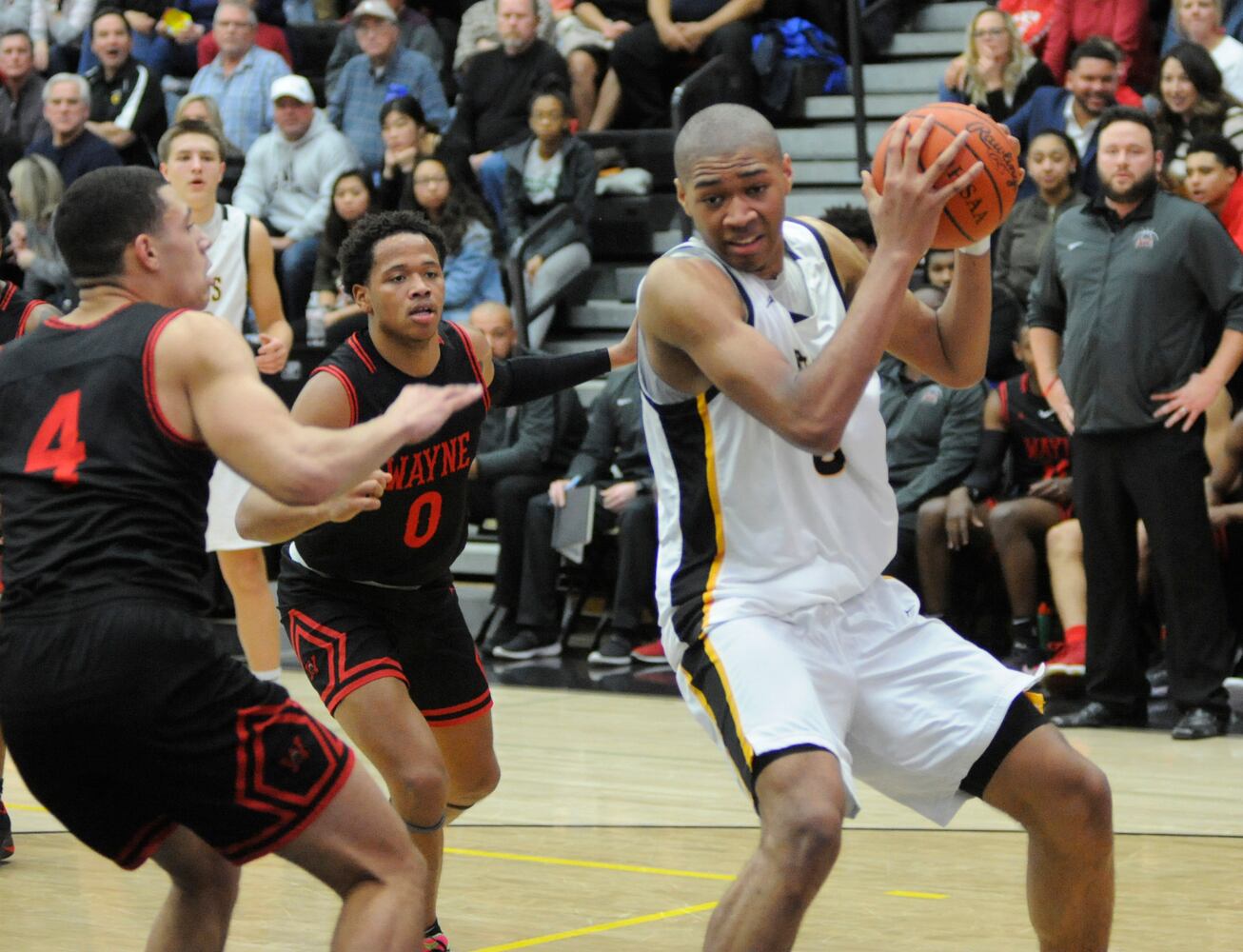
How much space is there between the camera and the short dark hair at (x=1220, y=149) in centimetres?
777

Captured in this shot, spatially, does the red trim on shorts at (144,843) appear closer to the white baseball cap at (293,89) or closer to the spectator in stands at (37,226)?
the spectator in stands at (37,226)

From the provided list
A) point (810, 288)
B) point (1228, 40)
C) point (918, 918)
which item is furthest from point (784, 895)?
point (1228, 40)

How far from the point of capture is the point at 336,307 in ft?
35.6

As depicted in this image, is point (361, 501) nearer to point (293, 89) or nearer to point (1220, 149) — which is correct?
point (1220, 149)

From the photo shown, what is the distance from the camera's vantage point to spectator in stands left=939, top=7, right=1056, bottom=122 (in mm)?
9664

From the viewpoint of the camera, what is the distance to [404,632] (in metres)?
4.60

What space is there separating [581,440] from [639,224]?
7.48 ft

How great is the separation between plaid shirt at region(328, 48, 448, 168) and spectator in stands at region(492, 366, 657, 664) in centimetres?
348

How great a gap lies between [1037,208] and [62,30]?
8069mm

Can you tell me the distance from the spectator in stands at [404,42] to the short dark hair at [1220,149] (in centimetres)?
597

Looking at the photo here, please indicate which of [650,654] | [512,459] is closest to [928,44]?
[512,459]

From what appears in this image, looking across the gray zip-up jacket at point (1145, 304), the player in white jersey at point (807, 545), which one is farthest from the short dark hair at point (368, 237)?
the gray zip-up jacket at point (1145, 304)

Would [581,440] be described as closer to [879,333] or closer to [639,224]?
[639,224]

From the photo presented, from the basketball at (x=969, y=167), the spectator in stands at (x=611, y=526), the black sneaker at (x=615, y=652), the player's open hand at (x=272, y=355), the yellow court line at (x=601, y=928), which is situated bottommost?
the black sneaker at (x=615, y=652)
